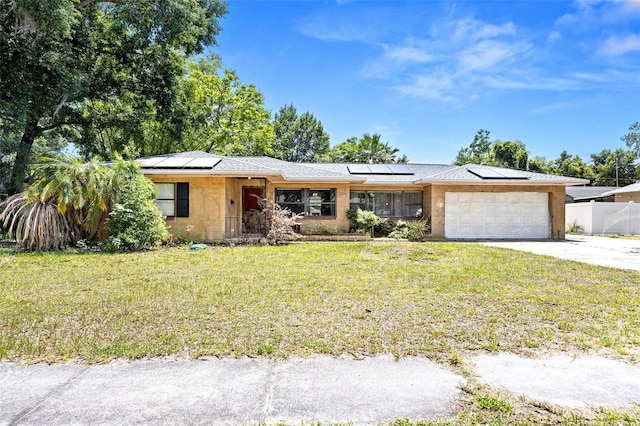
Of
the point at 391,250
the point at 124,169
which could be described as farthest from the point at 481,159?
the point at 124,169

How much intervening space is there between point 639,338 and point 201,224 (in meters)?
12.4

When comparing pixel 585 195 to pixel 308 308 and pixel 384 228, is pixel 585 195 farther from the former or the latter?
pixel 308 308

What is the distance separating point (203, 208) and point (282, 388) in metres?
11.3

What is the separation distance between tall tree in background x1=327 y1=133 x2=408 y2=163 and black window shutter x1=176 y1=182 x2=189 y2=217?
63.6 ft

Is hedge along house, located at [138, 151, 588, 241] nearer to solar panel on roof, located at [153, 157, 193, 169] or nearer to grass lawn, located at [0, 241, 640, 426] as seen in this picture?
solar panel on roof, located at [153, 157, 193, 169]

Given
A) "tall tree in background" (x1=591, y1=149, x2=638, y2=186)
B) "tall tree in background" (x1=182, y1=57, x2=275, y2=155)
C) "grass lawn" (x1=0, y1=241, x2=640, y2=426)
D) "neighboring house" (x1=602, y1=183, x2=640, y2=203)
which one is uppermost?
"tall tree in background" (x1=182, y1=57, x2=275, y2=155)

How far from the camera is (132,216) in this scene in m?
10.5

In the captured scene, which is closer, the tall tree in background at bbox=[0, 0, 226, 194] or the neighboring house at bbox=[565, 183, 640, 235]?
the tall tree in background at bbox=[0, 0, 226, 194]

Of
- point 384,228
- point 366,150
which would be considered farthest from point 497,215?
point 366,150

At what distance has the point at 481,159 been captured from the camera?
41.5 metres

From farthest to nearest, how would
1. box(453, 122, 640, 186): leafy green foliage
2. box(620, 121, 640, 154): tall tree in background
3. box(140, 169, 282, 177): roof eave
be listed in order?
box(620, 121, 640, 154): tall tree in background < box(453, 122, 640, 186): leafy green foliage < box(140, 169, 282, 177): roof eave

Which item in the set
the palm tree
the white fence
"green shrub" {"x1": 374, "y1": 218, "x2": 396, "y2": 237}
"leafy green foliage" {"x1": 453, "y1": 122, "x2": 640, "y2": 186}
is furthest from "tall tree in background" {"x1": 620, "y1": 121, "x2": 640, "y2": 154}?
the palm tree

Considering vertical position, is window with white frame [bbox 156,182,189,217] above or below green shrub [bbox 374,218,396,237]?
above

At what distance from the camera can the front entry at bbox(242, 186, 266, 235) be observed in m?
13.7
